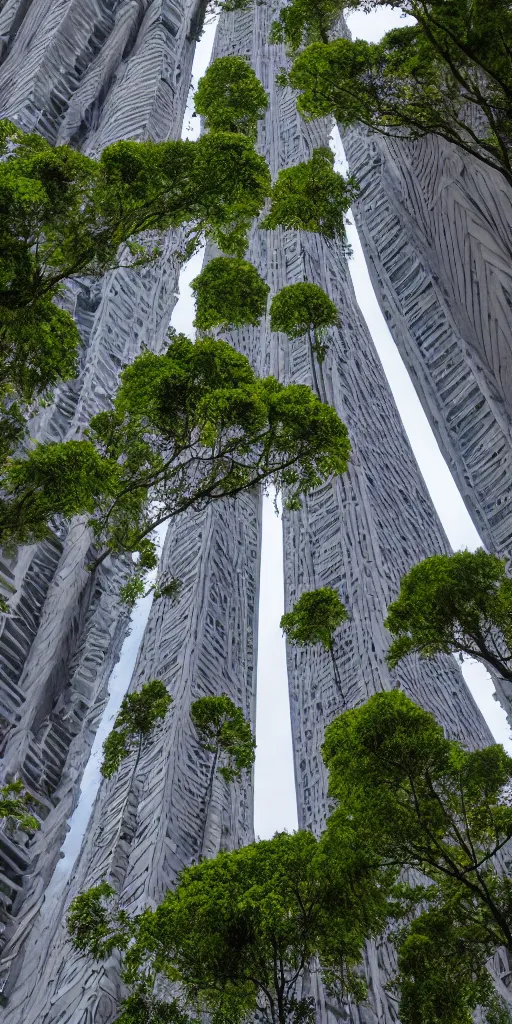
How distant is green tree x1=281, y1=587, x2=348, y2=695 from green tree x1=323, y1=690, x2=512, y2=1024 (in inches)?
168

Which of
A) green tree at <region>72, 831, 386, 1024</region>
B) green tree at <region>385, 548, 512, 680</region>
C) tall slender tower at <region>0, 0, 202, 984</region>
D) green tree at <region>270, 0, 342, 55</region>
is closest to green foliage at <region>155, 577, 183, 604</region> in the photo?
tall slender tower at <region>0, 0, 202, 984</region>

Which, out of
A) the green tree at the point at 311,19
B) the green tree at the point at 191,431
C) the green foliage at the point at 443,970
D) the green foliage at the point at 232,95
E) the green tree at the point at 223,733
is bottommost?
the green foliage at the point at 443,970

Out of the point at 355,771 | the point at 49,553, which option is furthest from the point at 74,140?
the point at 355,771

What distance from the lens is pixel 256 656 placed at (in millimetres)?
12281

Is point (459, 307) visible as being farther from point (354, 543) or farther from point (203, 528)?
point (203, 528)

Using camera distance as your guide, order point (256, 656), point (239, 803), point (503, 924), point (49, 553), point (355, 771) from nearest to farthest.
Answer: point (503, 924), point (355, 771), point (49, 553), point (239, 803), point (256, 656)

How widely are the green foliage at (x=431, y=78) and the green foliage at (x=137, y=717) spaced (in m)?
5.80

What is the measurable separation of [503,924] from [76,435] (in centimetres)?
493

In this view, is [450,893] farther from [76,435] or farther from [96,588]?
[76,435]

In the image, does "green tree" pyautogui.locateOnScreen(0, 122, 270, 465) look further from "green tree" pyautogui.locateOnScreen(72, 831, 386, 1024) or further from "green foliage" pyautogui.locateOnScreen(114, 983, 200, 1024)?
"green foliage" pyautogui.locateOnScreen(114, 983, 200, 1024)

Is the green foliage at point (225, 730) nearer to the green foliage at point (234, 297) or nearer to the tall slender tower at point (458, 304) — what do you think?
the green foliage at point (234, 297)

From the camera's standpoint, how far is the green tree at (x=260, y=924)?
5824 mm

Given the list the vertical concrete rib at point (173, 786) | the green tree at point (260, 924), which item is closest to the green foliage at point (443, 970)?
the green tree at point (260, 924)

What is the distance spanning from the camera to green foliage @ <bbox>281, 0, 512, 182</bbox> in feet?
16.7
